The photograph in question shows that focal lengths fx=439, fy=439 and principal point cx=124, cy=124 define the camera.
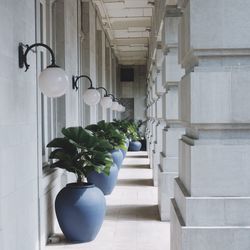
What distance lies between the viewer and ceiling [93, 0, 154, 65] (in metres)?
12.0

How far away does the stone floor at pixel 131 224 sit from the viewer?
4.98 meters

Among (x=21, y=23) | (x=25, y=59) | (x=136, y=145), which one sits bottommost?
(x=136, y=145)

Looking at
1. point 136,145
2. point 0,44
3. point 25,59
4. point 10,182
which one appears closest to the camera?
point 0,44

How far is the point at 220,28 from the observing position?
2.92 m

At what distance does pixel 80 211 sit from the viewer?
4.89 m

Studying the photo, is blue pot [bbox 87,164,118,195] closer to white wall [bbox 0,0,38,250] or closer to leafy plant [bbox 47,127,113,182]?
leafy plant [bbox 47,127,113,182]

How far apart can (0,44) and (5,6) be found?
13.7 inches

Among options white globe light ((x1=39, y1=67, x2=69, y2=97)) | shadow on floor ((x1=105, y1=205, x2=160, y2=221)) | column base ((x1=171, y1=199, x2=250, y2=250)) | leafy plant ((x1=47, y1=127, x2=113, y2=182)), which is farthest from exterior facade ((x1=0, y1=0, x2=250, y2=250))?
shadow on floor ((x1=105, y1=205, x2=160, y2=221))

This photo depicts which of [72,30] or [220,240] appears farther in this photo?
[72,30]

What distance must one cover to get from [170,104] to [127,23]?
9.05 metres

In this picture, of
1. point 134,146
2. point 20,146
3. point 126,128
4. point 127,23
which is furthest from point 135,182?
point 134,146

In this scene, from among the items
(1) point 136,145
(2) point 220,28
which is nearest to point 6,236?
(2) point 220,28

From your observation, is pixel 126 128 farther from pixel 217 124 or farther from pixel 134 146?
pixel 217 124

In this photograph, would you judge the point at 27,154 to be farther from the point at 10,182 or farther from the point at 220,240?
the point at 220,240
